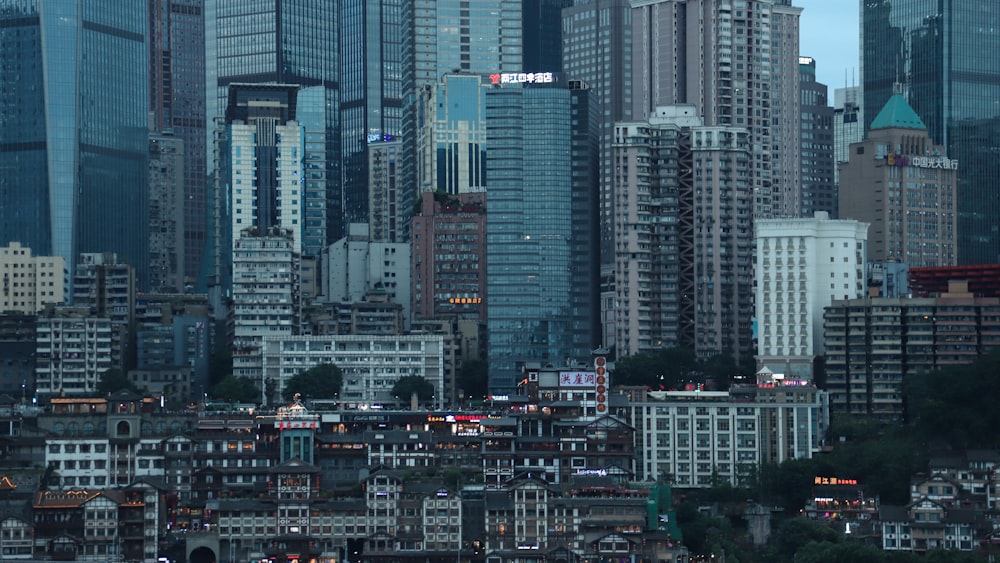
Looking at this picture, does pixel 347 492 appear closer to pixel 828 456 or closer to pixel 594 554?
pixel 594 554

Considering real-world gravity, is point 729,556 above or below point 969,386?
below

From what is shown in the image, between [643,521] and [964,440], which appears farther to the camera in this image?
[964,440]

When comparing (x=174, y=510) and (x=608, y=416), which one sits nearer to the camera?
(x=174, y=510)

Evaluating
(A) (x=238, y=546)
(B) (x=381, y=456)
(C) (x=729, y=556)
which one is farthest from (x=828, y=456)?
(A) (x=238, y=546)

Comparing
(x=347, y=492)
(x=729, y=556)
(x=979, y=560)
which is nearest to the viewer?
(x=979, y=560)

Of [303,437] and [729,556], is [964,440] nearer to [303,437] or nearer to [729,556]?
[729,556]

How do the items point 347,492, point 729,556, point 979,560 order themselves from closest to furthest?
point 979,560 < point 729,556 < point 347,492

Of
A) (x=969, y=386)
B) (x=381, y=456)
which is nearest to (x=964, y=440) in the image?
(x=969, y=386)
